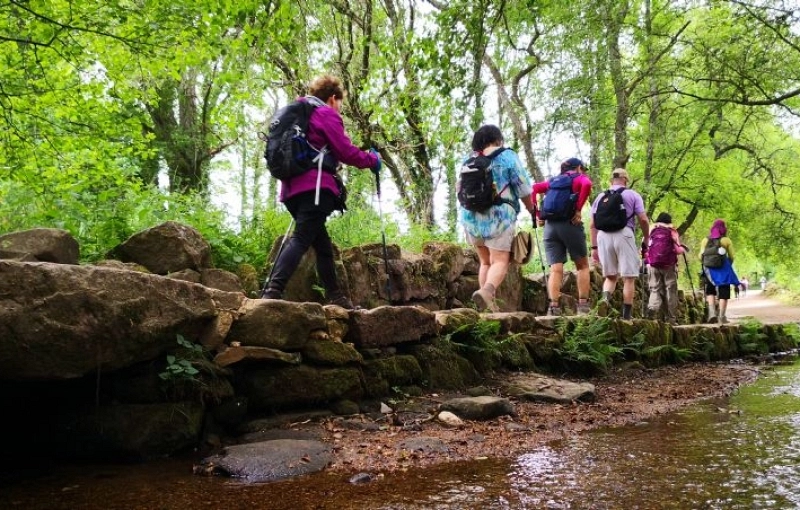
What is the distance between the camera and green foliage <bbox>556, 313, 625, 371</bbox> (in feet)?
19.3

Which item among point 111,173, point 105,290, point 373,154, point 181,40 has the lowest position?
point 105,290

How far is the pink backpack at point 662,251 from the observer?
9.23 metres

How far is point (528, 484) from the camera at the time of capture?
224 cm

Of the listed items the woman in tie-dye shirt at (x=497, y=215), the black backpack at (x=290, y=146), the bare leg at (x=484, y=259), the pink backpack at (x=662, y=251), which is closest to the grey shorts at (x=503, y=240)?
the woman in tie-dye shirt at (x=497, y=215)

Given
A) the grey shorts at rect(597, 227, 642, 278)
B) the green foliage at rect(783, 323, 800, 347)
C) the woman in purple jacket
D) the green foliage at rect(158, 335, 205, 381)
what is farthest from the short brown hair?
the green foliage at rect(783, 323, 800, 347)

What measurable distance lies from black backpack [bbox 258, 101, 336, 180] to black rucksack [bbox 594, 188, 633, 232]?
4.61 metres

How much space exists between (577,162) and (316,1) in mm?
6739

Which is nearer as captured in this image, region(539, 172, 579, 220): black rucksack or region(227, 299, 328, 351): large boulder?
region(227, 299, 328, 351): large boulder

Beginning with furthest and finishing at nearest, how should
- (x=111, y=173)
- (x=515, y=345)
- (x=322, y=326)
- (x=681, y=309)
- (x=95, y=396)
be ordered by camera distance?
(x=681, y=309)
(x=111, y=173)
(x=515, y=345)
(x=322, y=326)
(x=95, y=396)

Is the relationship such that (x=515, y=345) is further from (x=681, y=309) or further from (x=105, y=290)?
(x=681, y=309)

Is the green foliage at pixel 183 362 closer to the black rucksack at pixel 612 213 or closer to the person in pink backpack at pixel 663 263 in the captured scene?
the black rucksack at pixel 612 213

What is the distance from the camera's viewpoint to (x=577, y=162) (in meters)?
6.82

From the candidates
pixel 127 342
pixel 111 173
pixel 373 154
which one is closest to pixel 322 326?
pixel 127 342

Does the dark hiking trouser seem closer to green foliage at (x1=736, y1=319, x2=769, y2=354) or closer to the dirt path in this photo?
green foliage at (x1=736, y1=319, x2=769, y2=354)
